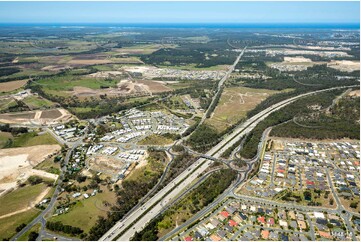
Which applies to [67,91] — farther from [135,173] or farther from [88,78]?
[135,173]

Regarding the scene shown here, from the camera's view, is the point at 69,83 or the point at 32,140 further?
the point at 69,83

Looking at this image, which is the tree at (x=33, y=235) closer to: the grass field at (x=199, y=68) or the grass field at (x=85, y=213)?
the grass field at (x=85, y=213)

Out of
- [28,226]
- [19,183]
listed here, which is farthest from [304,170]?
[19,183]

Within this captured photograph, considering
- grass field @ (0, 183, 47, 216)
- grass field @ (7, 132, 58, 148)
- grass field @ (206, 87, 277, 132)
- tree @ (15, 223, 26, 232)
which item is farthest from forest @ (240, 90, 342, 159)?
grass field @ (7, 132, 58, 148)

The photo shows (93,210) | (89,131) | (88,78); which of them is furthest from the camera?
(88,78)

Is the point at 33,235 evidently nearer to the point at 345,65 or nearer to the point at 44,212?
the point at 44,212

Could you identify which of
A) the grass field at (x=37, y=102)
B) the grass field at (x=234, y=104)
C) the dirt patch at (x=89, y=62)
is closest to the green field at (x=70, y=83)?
the grass field at (x=37, y=102)

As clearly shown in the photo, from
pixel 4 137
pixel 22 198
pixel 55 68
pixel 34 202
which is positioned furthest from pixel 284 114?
pixel 55 68
